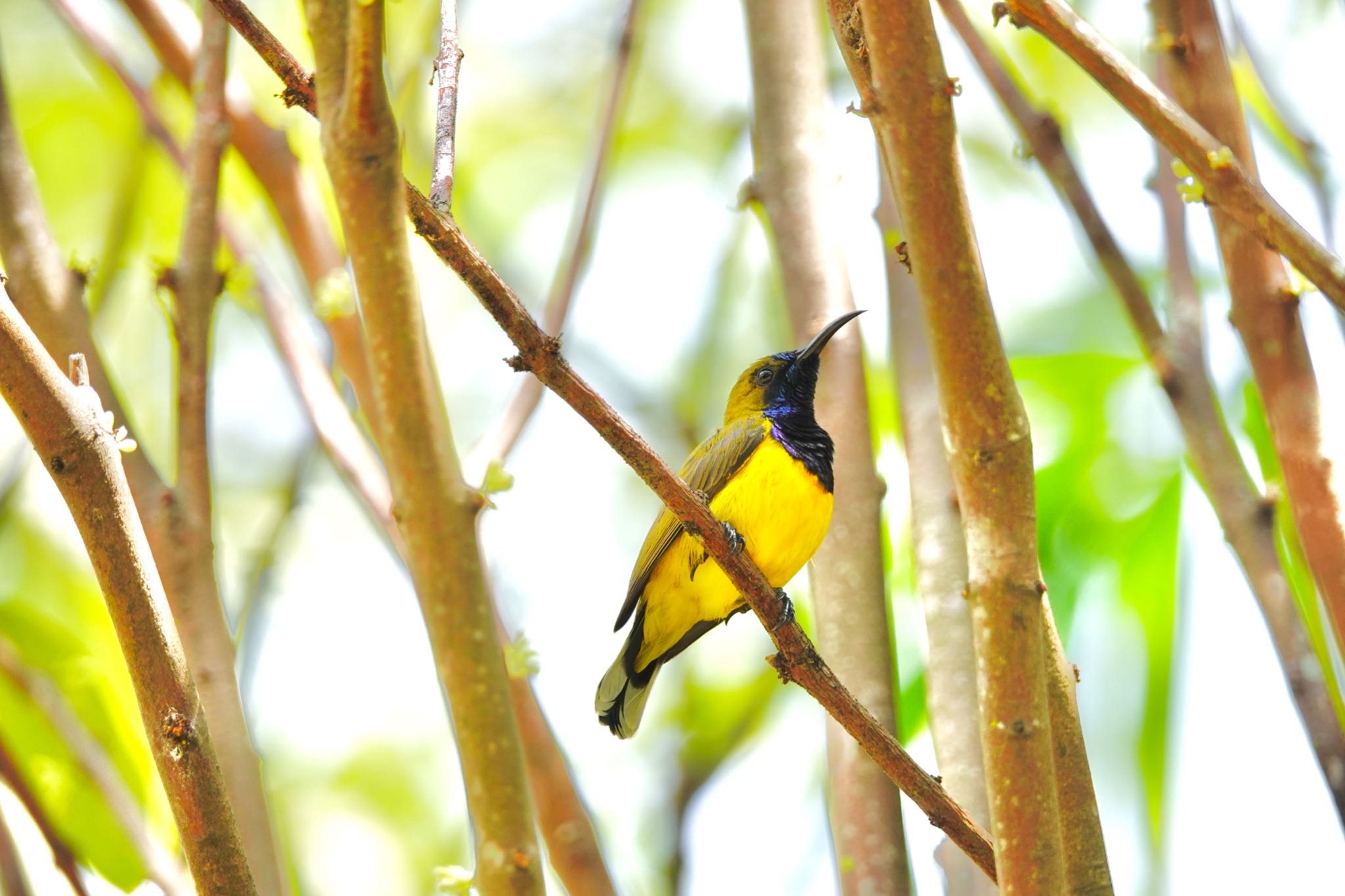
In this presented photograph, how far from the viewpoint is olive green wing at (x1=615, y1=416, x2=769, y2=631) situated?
431 centimetres

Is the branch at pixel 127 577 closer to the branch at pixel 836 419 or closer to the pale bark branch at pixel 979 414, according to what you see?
the pale bark branch at pixel 979 414

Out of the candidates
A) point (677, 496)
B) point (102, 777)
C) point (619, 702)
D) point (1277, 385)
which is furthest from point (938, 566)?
point (102, 777)

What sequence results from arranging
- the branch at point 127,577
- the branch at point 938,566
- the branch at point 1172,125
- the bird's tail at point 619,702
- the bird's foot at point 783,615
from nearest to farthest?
the branch at point 127,577 < the branch at point 1172,125 < the bird's foot at point 783,615 < the branch at point 938,566 < the bird's tail at point 619,702

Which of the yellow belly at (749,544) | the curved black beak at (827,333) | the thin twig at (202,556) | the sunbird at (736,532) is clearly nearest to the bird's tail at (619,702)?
the sunbird at (736,532)

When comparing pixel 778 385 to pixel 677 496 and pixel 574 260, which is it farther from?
pixel 677 496

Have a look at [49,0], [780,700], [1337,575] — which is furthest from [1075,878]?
[49,0]

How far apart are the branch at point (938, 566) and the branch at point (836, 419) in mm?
172

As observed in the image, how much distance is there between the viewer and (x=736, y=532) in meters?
4.19

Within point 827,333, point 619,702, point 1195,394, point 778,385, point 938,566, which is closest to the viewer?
point 1195,394

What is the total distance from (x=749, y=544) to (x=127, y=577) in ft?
8.87

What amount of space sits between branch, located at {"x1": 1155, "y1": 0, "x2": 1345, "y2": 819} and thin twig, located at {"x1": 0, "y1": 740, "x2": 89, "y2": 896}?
313cm

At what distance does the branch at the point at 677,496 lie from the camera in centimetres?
211

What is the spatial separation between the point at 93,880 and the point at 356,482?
5.42 ft

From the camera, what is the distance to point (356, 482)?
161 inches
